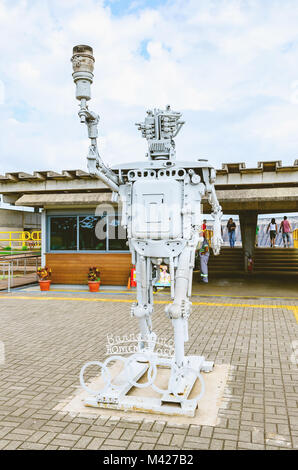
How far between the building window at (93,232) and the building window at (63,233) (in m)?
0.29

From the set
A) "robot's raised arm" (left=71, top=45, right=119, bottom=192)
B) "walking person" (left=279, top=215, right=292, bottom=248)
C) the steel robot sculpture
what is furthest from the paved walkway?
"walking person" (left=279, top=215, right=292, bottom=248)

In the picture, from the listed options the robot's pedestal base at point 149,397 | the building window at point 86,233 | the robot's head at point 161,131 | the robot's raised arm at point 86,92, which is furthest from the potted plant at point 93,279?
the robot's raised arm at point 86,92

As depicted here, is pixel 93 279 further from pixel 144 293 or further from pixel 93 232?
pixel 144 293

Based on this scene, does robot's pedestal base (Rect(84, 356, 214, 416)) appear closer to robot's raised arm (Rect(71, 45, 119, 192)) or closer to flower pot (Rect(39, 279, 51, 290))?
robot's raised arm (Rect(71, 45, 119, 192))

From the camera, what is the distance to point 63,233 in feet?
45.7

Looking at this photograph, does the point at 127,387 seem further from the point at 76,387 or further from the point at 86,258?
the point at 86,258

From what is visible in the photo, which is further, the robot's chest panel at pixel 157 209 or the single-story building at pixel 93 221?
the single-story building at pixel 93 221

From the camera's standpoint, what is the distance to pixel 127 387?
15.7 feet

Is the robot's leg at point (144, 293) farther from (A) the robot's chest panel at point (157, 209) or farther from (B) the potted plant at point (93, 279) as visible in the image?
(B) the potted plant at point (93, 279)

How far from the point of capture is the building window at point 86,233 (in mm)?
13531

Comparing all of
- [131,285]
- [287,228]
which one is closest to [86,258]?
[131,285]

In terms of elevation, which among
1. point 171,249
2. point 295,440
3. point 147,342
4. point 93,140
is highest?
point 93,140

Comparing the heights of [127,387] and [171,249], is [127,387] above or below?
below
